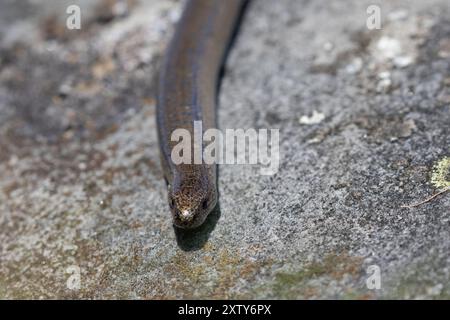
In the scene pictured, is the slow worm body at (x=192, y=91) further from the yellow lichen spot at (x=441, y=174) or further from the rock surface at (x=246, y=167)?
the yellow lichen spot at (x=441, y=174)

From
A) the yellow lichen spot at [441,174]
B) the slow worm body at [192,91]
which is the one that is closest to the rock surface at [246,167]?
the yellow lichen spot at [441,174]

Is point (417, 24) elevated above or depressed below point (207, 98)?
above

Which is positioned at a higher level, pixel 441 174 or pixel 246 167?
pixel 441 174

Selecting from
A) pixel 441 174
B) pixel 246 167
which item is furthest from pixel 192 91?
pixel 441 174

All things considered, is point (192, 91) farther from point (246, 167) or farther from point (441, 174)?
point (441, 174)

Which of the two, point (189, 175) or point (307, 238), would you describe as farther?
point (189, 175)
